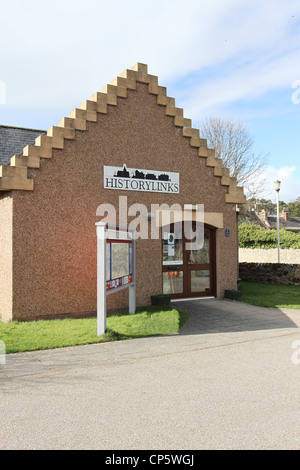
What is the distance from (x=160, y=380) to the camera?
5484 millimetres

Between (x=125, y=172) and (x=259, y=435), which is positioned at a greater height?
(x=125, y=172)

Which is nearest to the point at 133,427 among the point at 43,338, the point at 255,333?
the point at 43,338

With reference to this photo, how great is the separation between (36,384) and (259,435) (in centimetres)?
296

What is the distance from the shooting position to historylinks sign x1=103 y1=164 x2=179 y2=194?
11.1 m

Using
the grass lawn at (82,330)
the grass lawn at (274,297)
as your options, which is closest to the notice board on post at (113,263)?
the grass lawn at (82,330)

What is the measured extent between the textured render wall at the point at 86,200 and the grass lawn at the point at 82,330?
0.85m

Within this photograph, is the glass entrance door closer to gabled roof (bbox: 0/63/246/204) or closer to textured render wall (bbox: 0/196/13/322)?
gabled roof (bbox: 0/63/246/204)

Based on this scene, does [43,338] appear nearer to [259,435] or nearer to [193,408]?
[193,408]

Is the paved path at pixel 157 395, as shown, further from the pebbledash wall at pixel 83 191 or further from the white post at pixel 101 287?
the pebbledash wall at pixel 83 191

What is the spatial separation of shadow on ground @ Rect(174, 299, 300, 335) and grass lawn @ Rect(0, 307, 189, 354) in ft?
1.43

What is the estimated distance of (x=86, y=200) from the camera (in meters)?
10.7

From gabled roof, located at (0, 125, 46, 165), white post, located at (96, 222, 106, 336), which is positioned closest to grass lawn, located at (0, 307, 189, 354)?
white post, located at (96, 222, 106, 336)

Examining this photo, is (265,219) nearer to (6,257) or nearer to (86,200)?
A: (86,200)

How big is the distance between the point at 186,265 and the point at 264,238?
1611 centimetres
